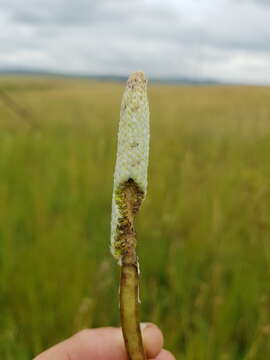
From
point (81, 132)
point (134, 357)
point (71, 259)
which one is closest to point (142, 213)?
point (71, 259)

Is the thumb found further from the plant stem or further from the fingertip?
the plant stem

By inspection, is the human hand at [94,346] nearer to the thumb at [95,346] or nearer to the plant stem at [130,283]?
the thumb at [95,346]

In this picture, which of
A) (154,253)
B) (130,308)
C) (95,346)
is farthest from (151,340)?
(154,253)

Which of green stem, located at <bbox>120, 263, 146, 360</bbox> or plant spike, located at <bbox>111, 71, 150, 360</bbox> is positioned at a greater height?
plant spike, located at <bbox>111, 71, 150, 360</bbox>

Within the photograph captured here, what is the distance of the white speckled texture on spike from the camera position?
34 cm

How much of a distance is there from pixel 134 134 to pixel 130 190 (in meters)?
0.07

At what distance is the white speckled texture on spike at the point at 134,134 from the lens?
34cm

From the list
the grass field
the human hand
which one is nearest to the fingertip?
the human hand

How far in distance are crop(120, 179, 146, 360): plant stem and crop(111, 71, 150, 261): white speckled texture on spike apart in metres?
0.02

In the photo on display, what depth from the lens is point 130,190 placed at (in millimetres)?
392

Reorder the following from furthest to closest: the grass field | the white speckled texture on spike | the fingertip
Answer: the grass field
the fingertip
the white speckled texture on spike

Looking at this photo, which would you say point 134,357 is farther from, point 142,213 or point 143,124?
point 142,213

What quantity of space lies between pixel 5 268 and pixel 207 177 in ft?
4.97

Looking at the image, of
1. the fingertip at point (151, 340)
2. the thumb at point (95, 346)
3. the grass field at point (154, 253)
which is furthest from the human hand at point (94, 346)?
the grass field at point (154, 253)
